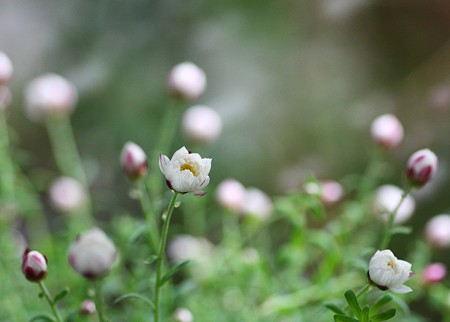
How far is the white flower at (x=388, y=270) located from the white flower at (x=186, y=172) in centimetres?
11

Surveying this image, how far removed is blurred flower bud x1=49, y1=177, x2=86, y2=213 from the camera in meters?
0.77

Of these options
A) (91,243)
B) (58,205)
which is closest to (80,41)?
(58,205)

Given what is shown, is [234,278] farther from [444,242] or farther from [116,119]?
[116,119]

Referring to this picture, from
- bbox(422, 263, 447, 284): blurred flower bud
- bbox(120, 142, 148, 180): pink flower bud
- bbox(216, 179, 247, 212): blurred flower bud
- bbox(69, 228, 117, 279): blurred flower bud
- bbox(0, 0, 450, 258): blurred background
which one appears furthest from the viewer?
bbox(0, 0, 450, 258): blurred background

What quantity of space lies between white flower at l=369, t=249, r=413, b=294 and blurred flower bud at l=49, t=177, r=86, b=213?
492 mm

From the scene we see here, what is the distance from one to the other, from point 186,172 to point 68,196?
1.49 feet

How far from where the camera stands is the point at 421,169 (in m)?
0.44

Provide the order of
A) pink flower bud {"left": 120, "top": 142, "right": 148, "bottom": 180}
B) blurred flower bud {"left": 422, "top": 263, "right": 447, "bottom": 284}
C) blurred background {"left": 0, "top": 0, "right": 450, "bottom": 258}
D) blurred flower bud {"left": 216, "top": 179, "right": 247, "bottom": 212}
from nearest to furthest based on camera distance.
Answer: pink flower bud {"left": 120, "top": 142, "right": 148, "bottom": 180}, blurred flower bud {"left": 422, "top": 263, "right": 447, "bottom": 284}, blurred flower bud {"left": 216, "top": 179, "right": 247, "bottom": 212}, blurred background {"left": 0, "top": 0, "right": 450, "bottom": 258}

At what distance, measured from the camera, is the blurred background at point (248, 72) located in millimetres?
1100

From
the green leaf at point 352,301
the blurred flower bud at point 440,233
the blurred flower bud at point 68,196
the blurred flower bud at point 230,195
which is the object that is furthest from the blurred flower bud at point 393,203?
the blurred flower bud at point 68,196

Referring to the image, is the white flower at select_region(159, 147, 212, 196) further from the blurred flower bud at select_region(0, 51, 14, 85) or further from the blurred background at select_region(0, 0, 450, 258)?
the blurred background at select_region(0, 0, 450, 258)

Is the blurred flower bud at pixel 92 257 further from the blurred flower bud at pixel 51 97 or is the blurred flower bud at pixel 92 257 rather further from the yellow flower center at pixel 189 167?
the blurred flower bud at pixel 51 97

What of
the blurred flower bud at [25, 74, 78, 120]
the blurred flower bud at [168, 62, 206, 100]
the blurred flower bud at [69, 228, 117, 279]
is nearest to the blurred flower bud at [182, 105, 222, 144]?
the blurred flower bud at [168, 62, 206, 100]

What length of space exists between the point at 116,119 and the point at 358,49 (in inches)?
18.8
